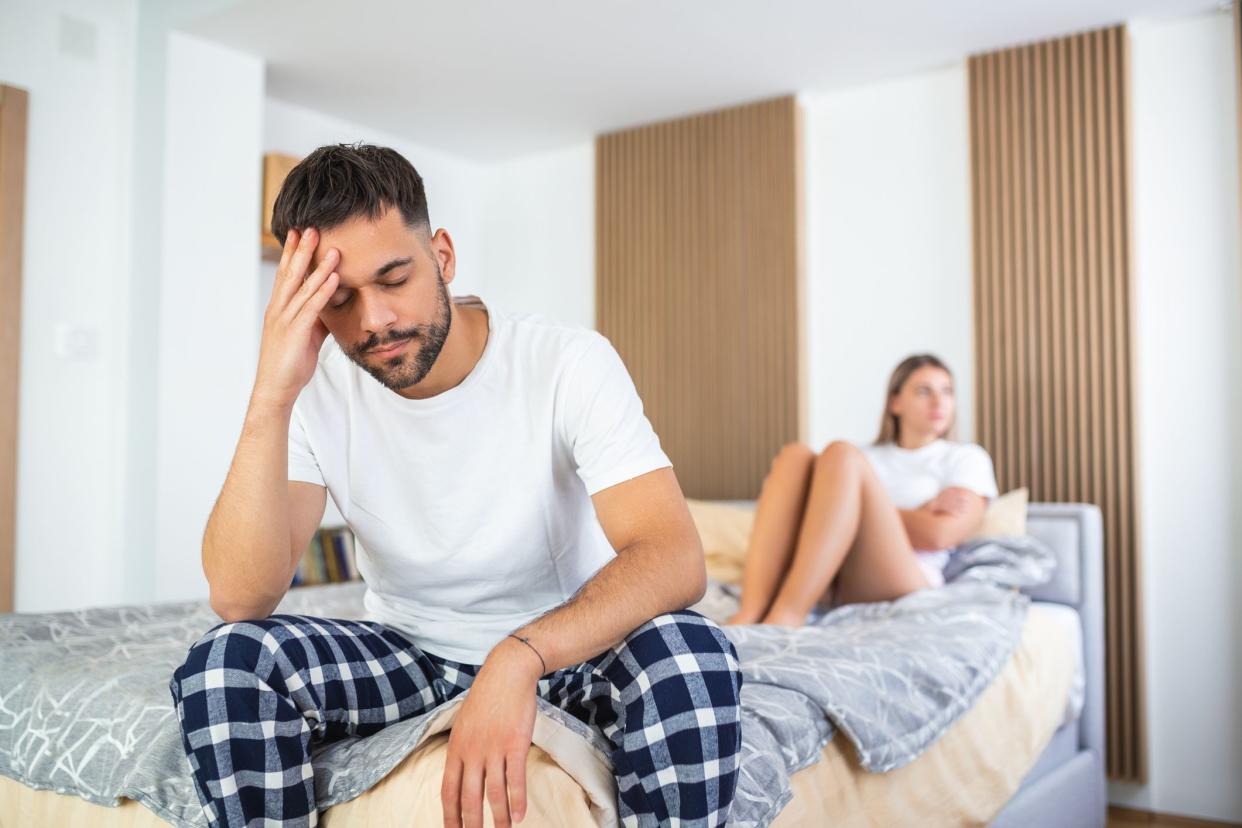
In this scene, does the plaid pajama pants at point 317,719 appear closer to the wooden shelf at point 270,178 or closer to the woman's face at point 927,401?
the woman's face at point 927,401

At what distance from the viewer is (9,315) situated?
305cm

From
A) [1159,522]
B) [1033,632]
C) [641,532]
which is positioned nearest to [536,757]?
[641,532]

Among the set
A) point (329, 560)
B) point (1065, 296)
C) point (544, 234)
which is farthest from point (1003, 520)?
point (544, 234)

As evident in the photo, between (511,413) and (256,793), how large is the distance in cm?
57

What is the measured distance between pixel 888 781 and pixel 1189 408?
2.00 meters

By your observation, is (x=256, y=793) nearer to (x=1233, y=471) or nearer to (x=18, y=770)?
(x=18, y=770)

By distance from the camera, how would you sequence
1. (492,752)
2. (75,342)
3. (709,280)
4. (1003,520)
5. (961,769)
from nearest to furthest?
(492,752) → (961,769) → (1003,520) → (75,342) → (709,280)

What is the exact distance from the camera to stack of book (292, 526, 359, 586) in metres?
3.71

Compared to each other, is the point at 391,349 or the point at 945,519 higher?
the point at 391,349

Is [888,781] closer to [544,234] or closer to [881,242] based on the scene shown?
[881,242]

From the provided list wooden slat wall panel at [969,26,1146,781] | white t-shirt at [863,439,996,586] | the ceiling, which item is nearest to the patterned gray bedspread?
white t-shirt at [863,439,996,586]

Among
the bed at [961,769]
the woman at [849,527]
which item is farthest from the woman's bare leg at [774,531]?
the bed at [961,769]

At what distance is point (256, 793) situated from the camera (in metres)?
1.11

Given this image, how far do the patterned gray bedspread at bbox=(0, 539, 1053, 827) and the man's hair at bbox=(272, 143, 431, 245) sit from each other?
25.4 inches
